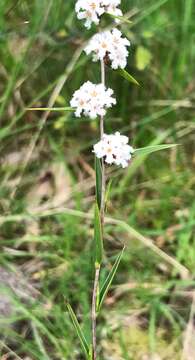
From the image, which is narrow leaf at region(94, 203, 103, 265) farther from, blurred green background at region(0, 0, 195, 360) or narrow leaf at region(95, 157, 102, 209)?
blurred green background at region(0, 0, 195, 360)

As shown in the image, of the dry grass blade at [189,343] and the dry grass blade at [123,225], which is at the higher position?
the dry grass blade at [123,225]

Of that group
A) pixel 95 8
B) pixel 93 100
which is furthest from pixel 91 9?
pixel 93 100

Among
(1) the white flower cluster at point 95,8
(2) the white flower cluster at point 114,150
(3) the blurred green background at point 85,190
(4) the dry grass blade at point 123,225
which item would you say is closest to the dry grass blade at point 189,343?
(3) the blurred green background at point 85,190

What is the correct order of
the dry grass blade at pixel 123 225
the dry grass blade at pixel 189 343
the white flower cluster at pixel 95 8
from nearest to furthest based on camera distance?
the white flower cluster at pixel 95 8, the dry grass blade at pixel 189 343, the dry grass blade at pixel 123 225

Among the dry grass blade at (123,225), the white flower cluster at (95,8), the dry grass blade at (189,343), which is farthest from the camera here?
the dry grass blade at (123,225)

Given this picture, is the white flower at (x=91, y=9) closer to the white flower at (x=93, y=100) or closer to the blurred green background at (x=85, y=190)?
the white flower at (x=93, y=100)

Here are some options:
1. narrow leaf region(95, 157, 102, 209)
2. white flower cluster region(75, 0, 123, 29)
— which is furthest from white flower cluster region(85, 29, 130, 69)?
narrow leaf region(95, 157, 102, 209)

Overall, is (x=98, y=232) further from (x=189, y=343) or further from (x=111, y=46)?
(x=189, y=343)
